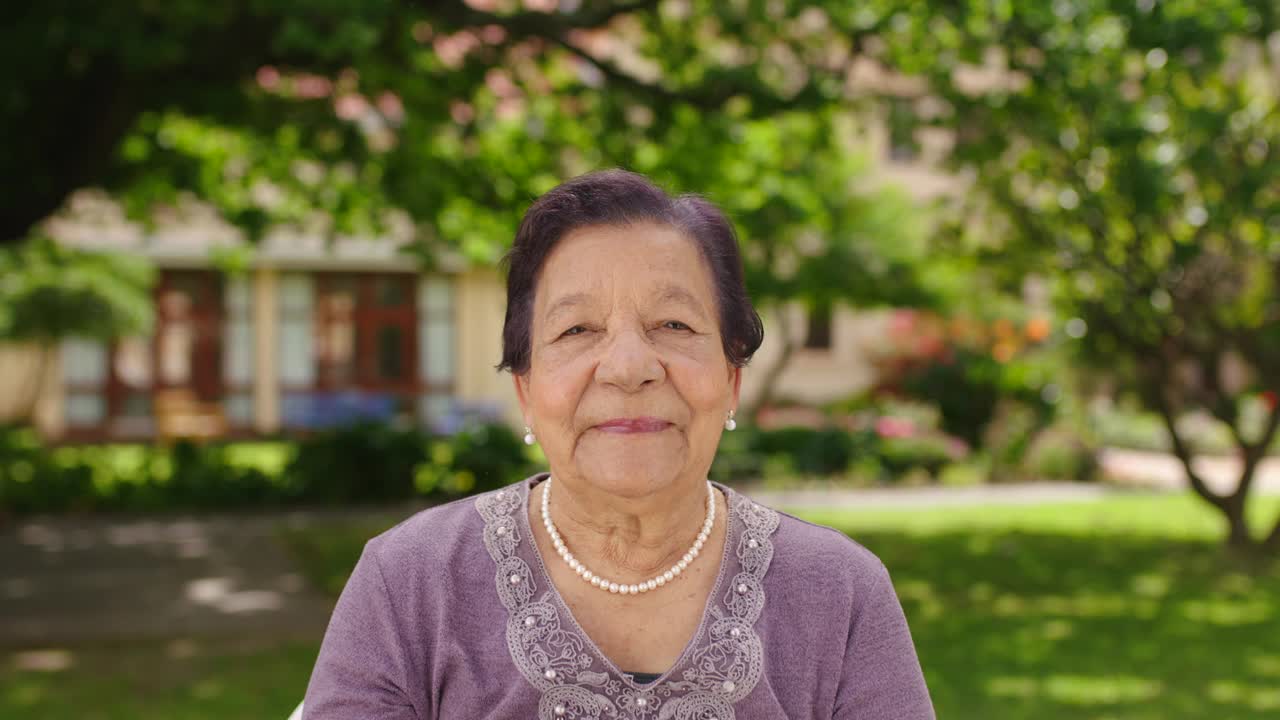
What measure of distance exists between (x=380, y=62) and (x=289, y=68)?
836 millimetres

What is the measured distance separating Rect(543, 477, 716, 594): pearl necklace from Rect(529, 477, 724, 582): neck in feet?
0.04

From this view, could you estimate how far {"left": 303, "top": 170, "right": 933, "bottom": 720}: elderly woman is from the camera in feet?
6.46

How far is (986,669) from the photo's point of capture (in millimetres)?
6715

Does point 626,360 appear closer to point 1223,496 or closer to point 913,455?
point 1223,496

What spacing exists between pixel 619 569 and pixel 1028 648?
5.92 meters

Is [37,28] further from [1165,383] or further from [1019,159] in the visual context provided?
[1165,383]

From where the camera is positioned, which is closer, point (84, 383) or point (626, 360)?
point (626, 360)

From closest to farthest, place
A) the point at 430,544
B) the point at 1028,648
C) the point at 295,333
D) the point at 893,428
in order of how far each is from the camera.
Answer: the point at 430,544 → the point at 1028,648 → the point at 893,428 → the point at 295,333

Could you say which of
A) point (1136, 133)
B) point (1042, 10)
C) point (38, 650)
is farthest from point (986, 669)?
point (38, 650)

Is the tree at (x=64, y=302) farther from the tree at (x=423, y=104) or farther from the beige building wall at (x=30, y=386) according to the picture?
the tree at (x=423, y=104)

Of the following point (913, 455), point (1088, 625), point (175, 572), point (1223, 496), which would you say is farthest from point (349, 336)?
point (1088, 625)

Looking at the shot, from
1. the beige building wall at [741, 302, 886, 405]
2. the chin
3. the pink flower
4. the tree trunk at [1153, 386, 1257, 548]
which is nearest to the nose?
the chin

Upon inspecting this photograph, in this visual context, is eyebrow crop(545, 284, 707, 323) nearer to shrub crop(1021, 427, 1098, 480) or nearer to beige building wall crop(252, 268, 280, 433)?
shrub crop(1021, 427, 1098, 480)

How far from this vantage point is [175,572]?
400 inches
